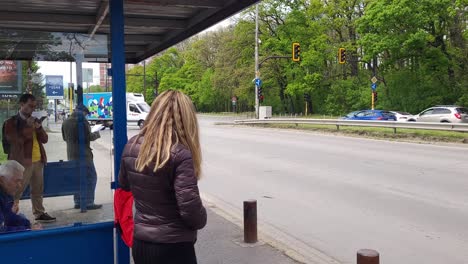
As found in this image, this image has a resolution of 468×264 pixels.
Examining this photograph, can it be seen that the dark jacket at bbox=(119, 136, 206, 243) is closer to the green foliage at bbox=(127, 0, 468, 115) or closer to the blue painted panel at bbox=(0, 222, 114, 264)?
the blue painted panel at bbox=(0, 222, 114, 264)

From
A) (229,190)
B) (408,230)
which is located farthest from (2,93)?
(229,190)

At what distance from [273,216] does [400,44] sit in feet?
114

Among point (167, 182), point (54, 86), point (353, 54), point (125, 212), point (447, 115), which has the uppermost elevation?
point (353, 54)

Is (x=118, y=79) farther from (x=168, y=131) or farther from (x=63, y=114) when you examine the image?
(x=168, y=131)

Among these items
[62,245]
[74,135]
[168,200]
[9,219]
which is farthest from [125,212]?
[74,135]

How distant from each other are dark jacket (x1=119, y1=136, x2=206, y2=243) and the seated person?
148cm

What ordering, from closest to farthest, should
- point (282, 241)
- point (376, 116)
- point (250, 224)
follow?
point (250, 224), point (282, 241), point (376, 116)

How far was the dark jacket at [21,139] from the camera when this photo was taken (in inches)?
181

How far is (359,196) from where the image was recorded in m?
8.81

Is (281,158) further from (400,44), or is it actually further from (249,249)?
(400,44)

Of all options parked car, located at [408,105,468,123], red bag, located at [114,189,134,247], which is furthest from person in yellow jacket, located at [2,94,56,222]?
parked car, located at [408,105,468,123]

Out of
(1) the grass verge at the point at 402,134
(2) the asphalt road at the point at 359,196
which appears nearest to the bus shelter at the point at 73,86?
(2) the asphalt road at the point at 359,196

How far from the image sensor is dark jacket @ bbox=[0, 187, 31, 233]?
3.50 m

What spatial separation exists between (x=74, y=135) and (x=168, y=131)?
231 cm
